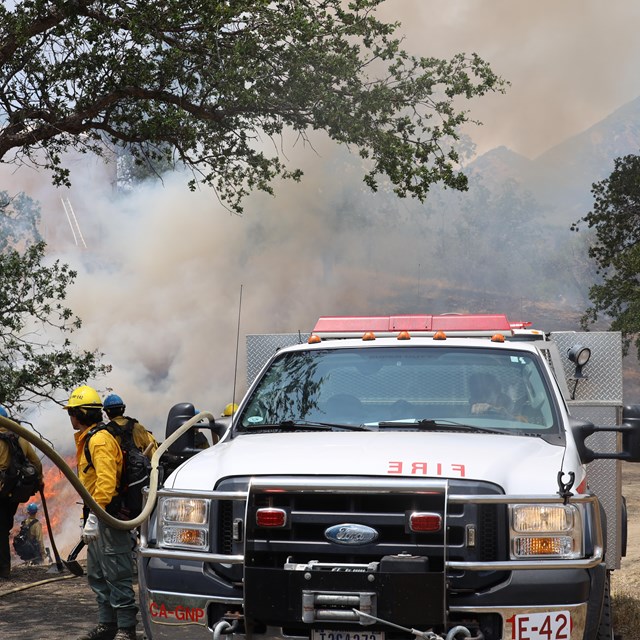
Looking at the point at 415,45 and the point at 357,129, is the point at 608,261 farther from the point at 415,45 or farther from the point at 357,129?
the point at 415,45

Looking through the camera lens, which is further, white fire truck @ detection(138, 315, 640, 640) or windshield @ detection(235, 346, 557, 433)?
windshield @ detection(235, 346, 557, 433)

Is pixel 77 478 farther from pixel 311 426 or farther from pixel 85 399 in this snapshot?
pixel 85 399

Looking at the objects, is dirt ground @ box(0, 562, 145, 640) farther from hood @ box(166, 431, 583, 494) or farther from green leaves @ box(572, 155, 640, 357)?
green leaves @ box(572, 155, 640, 357)

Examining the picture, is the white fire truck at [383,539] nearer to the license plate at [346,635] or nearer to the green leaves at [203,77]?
the license plate at [346,635]

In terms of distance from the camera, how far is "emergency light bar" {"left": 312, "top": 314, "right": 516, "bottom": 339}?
783 cm

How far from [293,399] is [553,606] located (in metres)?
1.89

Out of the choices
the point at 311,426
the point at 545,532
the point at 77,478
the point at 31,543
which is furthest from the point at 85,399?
the point at 31,543

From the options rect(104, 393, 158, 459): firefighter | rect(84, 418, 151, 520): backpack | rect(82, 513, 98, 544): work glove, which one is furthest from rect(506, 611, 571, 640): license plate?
rect(104, 393, 158, 459): firefighter

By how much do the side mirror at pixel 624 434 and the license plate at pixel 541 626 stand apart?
985 mm

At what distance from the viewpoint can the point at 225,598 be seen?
14.5ft

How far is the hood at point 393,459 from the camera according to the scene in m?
4.37

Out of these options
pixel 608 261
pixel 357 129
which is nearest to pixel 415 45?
pixel 608 261

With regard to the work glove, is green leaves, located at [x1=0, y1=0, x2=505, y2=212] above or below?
above

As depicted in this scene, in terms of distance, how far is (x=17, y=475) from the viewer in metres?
10.8
